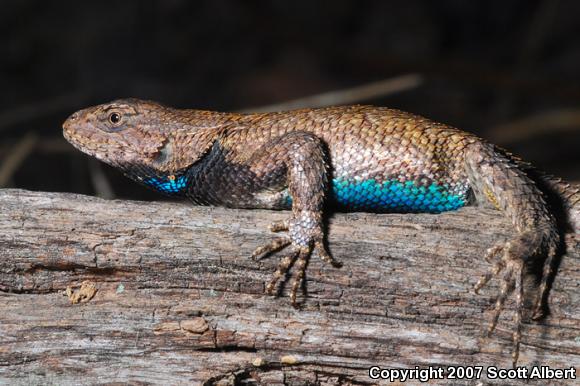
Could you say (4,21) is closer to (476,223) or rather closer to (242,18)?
(242,18)

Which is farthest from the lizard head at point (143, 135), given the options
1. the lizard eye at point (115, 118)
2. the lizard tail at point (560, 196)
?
the lizard tail at point (560, 196)

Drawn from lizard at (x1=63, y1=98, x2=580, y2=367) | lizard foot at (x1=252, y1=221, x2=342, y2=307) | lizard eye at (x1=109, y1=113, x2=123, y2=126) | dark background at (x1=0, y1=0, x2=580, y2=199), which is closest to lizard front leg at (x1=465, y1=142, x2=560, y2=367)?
lizard at (x1=63, y1=98, x2=580, y2=367)

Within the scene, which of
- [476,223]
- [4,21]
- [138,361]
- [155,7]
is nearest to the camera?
[138,361]

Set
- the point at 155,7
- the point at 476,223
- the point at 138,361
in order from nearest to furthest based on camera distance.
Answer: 1. the point at 138,361
2. the point at 476,223
3. the point at 155,7

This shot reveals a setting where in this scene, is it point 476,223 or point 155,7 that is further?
point 155,7

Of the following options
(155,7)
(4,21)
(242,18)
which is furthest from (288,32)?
(4,21)

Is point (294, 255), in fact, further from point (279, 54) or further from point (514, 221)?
point (279, 54)

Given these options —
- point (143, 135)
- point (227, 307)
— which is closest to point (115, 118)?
point (143, 135)
